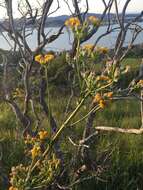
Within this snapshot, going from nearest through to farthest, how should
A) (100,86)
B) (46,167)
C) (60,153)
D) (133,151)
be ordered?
(100,86) → (46,167) → (60,153) → (133,151)

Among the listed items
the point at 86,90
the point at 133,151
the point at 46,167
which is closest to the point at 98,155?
the point at 133,151

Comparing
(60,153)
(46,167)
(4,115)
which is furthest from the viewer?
(4,115)

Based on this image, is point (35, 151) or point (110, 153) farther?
point (110, 153)

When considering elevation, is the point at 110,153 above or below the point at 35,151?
below

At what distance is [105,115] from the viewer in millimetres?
5117

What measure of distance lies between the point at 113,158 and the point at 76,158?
15.5 inches

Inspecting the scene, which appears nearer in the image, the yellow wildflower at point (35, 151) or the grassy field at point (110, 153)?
the yellow wildflower at point (35, 151)

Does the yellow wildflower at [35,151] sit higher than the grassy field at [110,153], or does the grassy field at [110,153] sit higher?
the yellow wildflower at [35,151]

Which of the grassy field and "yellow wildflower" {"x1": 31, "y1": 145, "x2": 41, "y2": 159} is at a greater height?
"yellow wildflower" {"x1": 31, "y1": 145, "x2": 41, "y2": 159}

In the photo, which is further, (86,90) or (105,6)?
(105,6)

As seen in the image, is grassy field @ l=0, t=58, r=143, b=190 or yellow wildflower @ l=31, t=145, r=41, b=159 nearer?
yellow wildflower @ l=31, t=145, r=41, b=159

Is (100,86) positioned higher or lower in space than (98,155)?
higher

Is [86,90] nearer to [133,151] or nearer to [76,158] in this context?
[76,158]

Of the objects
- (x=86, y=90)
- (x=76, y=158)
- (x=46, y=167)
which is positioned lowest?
(x=76, y=158)
